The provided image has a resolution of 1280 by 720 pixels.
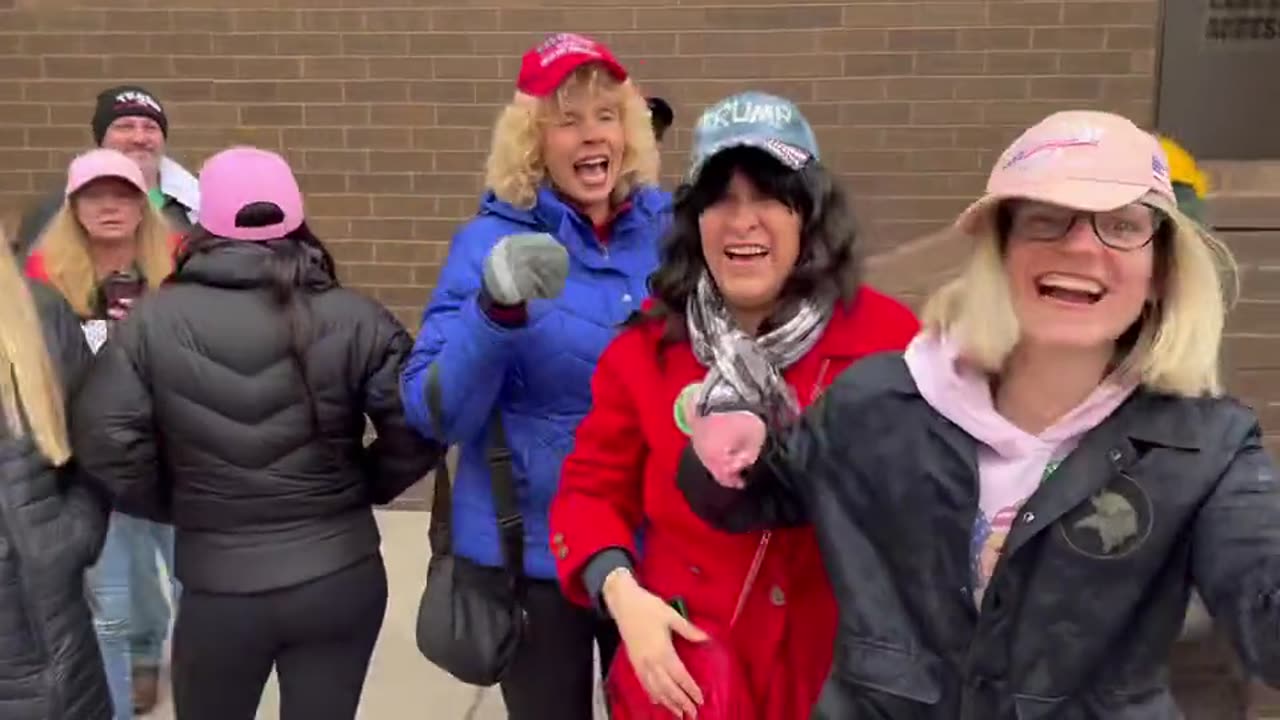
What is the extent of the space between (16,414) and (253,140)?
4.17 metres

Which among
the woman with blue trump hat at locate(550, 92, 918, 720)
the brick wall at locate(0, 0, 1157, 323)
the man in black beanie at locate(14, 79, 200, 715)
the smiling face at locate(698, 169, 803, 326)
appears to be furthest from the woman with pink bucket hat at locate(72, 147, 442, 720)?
the brick wall at locate(0, 0, 1157, 323)

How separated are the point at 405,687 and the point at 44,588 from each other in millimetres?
2159

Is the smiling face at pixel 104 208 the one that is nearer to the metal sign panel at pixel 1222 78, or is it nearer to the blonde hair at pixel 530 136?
the blonde hair at pixel 530 136

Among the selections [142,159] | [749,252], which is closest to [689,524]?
[749,252]

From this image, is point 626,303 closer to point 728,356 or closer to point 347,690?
point 728,356

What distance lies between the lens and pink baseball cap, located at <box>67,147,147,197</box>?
3.88 meters

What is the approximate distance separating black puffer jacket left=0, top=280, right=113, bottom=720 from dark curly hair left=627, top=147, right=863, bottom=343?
1190 millimetres

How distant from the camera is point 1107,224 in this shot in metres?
1.71

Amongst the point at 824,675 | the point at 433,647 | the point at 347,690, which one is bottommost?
the point at 347,690

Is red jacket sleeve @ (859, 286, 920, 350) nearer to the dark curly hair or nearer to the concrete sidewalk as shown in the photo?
the dark curly hair

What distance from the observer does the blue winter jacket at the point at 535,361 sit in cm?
256

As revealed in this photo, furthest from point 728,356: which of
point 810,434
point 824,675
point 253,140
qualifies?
point 253,140

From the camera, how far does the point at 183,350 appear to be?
268cm

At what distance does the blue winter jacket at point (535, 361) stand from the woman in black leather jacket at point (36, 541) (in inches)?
26.0
